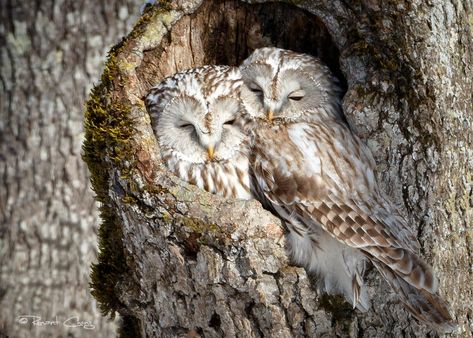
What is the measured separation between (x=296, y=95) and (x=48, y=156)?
2586mm

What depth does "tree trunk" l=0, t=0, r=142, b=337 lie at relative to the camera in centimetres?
554

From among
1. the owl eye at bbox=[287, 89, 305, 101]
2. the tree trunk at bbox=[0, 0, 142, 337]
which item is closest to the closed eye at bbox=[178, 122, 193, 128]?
the owl eye at bbox=[287, 89, 305, 101]

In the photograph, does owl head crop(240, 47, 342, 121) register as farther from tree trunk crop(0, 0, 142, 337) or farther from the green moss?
tree trunk crop(0, 0, 142, 337)

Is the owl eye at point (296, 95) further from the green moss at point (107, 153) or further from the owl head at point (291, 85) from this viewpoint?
the green moss at point (107, 153)

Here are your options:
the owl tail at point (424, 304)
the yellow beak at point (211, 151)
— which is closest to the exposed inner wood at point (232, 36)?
the yellow beak at point (211, 151)

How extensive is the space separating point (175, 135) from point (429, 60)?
55.5 inches

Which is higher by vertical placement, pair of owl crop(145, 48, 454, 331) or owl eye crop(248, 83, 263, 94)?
owl eye crop(248, 83, 263, 94)

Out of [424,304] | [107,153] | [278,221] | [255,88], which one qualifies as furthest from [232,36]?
[424,304]

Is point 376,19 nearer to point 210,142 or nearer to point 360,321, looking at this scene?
point 210,142

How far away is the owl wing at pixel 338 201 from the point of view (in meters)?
3.09

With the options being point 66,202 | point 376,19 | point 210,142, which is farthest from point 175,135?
point 66,202

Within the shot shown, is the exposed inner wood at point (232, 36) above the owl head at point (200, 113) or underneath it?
above

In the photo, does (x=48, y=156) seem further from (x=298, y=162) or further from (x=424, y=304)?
(x=424, y=304)

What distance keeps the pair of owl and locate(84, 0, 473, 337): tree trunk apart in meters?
0.12
